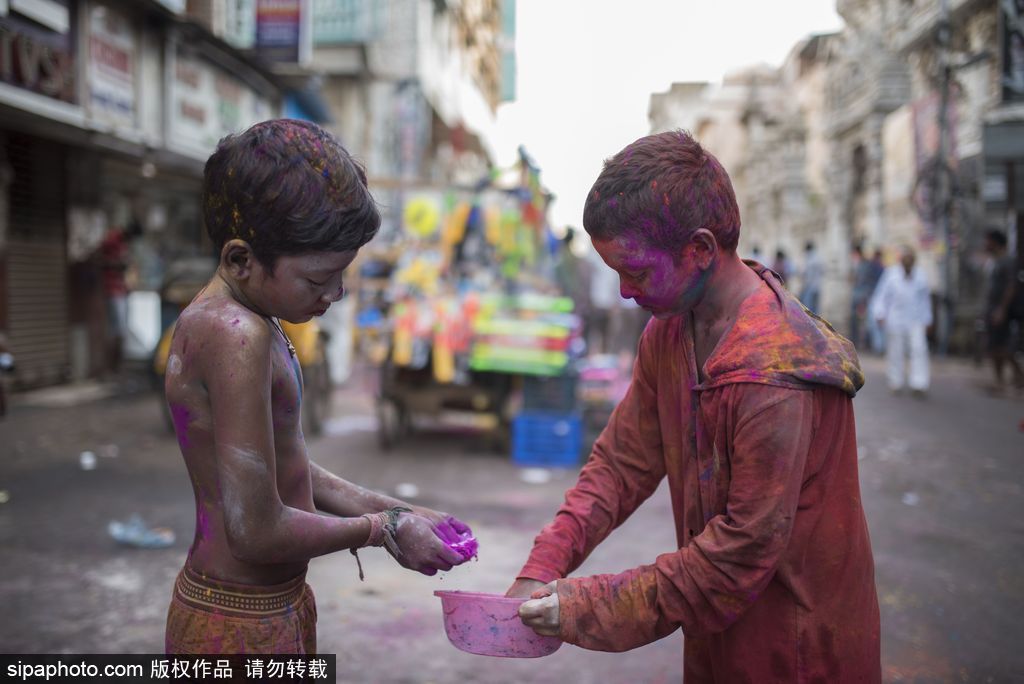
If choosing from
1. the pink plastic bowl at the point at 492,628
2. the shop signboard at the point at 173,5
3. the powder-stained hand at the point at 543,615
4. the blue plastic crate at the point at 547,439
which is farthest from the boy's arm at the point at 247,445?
the shop signboard at the point at 173,5

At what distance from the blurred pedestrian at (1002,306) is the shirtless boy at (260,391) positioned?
11395 mm

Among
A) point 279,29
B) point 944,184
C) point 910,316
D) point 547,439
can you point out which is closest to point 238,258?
point 547,439

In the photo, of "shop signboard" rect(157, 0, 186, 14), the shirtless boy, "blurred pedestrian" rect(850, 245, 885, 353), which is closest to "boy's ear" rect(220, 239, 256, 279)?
the shirtless boy

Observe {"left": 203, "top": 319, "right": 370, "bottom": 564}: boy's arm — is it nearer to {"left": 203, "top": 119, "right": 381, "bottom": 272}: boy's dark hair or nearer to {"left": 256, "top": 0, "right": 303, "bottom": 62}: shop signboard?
{"left": 203, "top": 119, "right": 381, "bottom": 272}: boy's dark hair

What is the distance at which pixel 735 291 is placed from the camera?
1728 mm

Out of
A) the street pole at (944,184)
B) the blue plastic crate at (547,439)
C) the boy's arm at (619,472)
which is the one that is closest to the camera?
the boy's arm at (619,472)

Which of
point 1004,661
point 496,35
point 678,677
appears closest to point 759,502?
point 678,677

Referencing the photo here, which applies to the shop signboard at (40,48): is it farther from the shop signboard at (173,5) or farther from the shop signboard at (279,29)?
the shop signboard at (279,29)

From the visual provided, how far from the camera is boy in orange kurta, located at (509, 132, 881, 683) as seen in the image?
1528 mm

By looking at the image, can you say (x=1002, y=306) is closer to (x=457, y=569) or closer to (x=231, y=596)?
(x=457, y=569)

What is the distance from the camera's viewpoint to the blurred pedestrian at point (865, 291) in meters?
16.8

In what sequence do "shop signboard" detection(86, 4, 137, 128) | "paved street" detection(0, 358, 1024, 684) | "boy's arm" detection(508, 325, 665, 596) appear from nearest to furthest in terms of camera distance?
"boy's arm" detection(508, 325, 665, 596)
"paved street" detection(0, 358, 1024, 684)
"shop signboard" detection(86, 4, 137, 128)

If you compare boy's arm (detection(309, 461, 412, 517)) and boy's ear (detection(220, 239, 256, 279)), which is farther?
boy's arm (detection(309, 461, 412, 517))

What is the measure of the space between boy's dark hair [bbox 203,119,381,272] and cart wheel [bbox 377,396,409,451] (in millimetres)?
5925
